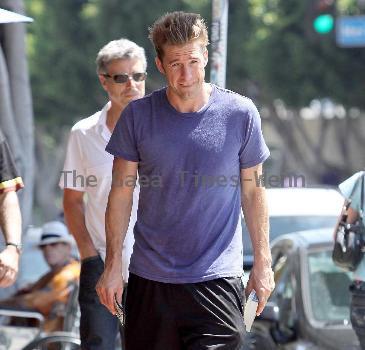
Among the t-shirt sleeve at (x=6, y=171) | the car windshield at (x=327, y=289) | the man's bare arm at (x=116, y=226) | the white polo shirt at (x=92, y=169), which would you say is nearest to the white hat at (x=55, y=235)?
the car windshield at (x=327, y=289)

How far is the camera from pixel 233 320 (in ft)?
14.7

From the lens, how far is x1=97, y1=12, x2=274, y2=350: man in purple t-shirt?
14.6ft

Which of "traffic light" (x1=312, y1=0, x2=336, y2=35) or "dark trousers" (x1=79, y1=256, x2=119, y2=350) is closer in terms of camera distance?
"dark trousers" (x1=79, y1=256, x2=119, y2=350)

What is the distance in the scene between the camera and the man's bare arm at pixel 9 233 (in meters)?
4.75

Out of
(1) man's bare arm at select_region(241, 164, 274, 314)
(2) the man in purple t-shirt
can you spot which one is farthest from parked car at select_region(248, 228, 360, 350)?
(2) the man in purple t-shirt

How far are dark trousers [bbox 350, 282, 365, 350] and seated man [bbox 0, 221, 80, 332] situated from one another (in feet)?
10.9

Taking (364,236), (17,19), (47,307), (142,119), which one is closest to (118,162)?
(142,119)

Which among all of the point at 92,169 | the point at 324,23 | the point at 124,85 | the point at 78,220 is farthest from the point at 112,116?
the point at 324,23

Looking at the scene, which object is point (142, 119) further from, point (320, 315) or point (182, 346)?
point (320, 315)

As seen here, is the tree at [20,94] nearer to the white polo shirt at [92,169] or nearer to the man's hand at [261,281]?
the white polo shirt at [92,169]

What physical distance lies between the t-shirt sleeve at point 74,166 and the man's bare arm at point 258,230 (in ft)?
4.37

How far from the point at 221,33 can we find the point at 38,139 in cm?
3483

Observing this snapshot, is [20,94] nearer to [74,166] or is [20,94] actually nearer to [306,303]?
[306,303]

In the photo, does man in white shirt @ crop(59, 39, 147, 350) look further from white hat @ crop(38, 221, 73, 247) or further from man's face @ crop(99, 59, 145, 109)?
white hat @ crop(38, 221, 73, 247)
